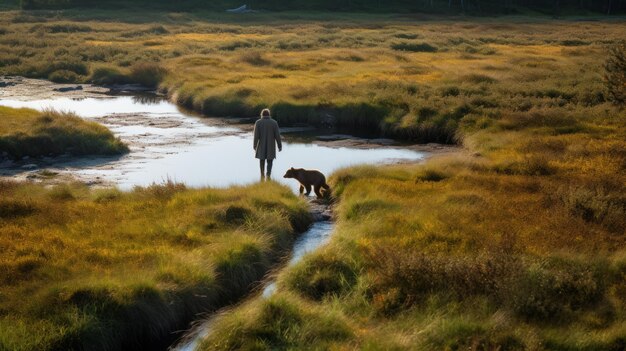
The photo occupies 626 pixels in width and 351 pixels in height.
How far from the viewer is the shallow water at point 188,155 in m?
28.0

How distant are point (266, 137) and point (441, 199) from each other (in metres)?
6.44

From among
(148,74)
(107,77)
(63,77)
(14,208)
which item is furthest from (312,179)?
(63,77)

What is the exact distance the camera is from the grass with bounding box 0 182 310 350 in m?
13.2

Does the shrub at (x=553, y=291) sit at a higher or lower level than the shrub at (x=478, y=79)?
lower

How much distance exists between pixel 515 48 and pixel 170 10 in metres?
68.2

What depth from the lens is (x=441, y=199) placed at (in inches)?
846

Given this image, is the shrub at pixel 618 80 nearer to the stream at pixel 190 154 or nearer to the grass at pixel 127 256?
the stream at pixel 190 154

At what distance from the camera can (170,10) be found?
4877 inches

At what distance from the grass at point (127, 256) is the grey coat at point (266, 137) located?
2.20 metres

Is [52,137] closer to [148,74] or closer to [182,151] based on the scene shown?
[182,151]

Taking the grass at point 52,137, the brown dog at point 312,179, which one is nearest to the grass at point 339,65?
the grass at point 52,137

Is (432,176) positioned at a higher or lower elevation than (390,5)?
lower

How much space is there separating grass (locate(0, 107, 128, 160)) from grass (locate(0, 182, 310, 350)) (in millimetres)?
7446

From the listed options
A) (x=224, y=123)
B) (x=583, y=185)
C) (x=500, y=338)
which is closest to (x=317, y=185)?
(x=583, y=185)
